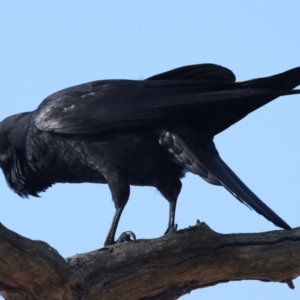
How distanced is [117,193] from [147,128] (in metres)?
0.49

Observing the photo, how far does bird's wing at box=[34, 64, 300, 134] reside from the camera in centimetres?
506

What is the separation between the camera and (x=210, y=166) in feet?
16.2

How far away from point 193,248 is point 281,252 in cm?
53

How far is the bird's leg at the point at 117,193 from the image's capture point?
5.07m

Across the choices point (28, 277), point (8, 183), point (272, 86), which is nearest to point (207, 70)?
point (272, 86)

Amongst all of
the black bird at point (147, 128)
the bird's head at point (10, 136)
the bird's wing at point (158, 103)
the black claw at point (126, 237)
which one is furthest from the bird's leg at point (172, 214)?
the bird's head at point (10, 136)

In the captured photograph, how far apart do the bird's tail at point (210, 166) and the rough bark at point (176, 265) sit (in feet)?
0.65

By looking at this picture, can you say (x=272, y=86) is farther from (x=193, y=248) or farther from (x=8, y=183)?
(x=8, y=183)

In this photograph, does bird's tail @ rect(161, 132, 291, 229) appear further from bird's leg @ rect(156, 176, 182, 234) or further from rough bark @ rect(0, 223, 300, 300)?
bird's leg @ rect(156, 176, 182, 234)

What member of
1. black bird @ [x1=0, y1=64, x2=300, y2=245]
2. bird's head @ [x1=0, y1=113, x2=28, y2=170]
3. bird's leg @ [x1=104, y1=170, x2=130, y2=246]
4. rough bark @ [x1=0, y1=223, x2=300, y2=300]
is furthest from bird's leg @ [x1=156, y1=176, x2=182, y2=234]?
bird's head @ [x1=0, y1=113, x2=28, y2=170]

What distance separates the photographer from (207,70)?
528cm

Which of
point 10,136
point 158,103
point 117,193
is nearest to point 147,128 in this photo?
point 158,103

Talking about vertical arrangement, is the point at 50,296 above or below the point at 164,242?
below

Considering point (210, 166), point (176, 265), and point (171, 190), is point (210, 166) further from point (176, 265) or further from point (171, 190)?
point (176, 265)
